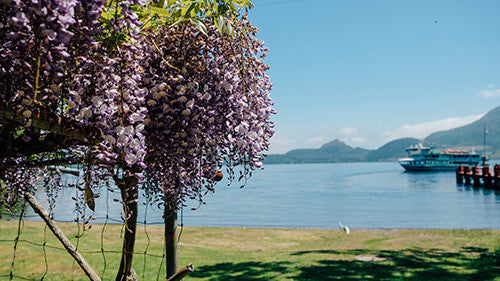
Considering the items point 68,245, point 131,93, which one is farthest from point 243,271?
point 131,93

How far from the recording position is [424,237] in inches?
625

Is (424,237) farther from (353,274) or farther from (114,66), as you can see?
(114,66)

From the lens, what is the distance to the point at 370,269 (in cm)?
1005

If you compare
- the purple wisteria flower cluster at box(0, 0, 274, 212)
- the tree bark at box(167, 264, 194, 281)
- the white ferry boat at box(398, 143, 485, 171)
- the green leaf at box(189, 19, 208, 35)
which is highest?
the green leaf at box(189, 19, 208, 35)

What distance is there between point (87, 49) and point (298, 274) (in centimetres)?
889

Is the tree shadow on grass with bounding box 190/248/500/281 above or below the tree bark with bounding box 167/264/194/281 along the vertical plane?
below

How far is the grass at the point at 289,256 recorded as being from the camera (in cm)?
973

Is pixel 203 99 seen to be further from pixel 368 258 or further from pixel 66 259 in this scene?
pixel 66 259

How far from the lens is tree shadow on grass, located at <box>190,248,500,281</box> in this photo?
946cm

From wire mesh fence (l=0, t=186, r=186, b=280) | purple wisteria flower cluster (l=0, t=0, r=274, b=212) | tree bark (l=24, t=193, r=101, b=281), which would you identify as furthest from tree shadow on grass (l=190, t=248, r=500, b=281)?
purple wisteria flower cluster (l=0, t=0, r=274, b=212)

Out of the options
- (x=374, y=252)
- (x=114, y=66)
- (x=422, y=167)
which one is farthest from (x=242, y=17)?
(x=422, y=167)

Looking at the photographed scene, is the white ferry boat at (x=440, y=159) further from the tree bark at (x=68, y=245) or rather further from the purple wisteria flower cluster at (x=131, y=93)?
the tree bark at (x=68, y=245)

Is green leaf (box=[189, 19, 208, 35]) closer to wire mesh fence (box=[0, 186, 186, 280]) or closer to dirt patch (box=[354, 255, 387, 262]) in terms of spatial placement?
wire mesh fence (box=[0, 186, 186, 280])

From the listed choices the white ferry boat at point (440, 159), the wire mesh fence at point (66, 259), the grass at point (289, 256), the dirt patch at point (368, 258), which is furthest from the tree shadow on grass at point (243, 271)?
the white ferry boat at point (440, 159)
